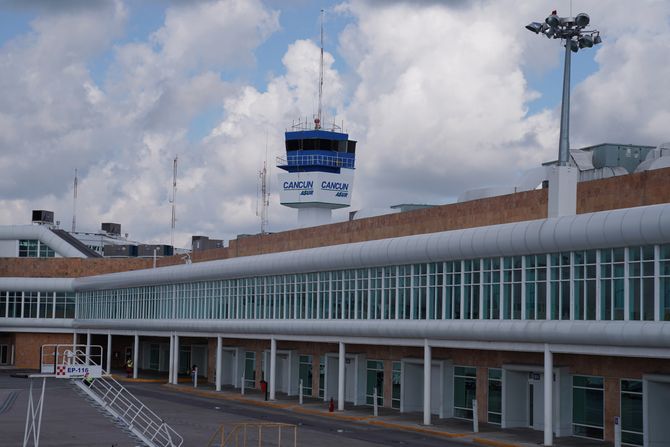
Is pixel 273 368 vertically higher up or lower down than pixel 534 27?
lower down

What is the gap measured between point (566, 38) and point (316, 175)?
133 feet

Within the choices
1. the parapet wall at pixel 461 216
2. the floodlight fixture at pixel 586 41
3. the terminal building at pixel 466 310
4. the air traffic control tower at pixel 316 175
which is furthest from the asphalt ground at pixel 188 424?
the air traffic control tower at pixel 316 175

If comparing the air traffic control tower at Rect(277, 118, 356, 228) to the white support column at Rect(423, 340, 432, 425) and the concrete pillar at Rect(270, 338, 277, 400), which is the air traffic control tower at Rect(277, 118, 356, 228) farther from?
the white support column at Rect(423, 340, 432, 425)

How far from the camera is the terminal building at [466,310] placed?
36125 millimetres

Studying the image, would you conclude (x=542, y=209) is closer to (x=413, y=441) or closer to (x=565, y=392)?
(x=565, y=392)

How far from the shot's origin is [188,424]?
45844 millimetres

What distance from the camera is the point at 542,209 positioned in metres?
42.1

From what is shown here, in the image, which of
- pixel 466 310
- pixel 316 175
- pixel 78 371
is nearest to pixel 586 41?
pixel 466 310

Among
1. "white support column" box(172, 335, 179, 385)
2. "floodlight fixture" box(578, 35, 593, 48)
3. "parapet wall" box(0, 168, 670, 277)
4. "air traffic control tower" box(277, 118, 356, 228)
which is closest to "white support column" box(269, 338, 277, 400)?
"parapet wall" box(0, 168, 670, 277)

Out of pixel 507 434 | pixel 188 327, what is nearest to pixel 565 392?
pixel 507 434

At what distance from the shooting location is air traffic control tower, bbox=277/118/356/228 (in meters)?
79.9

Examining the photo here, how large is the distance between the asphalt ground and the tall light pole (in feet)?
38.9

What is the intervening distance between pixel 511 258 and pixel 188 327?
114 ft

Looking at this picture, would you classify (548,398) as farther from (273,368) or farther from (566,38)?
(273,368)
